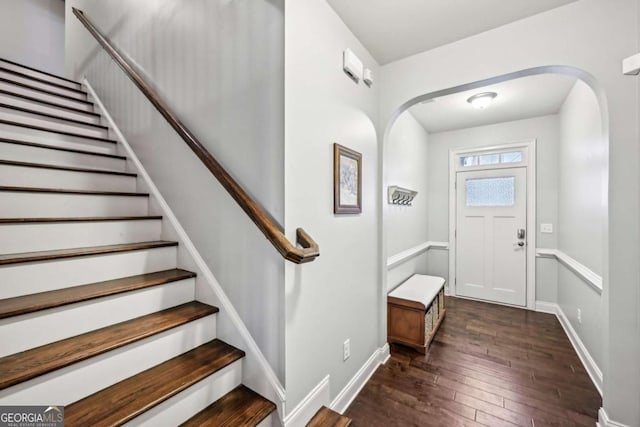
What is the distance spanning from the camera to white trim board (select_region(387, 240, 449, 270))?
2.90m

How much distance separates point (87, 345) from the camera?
1.10 meters

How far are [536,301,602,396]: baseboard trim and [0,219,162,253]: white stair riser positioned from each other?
348 centimetres

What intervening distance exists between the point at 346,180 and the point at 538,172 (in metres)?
3.44

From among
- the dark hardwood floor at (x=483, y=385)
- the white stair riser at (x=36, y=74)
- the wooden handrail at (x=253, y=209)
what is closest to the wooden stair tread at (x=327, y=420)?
the dark hardwood floor at (x=483, y=385)

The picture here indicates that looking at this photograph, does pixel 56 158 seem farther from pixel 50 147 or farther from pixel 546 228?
pixel 546 228

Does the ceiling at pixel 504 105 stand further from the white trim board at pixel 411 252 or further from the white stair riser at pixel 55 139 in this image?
the white stair riser at pixel 55 139

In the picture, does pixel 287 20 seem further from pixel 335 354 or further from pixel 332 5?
pixel 335 354

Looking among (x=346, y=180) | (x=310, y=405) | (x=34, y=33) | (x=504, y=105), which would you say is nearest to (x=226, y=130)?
(x=346, y=180)

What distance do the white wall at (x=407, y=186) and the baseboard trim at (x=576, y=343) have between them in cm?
159

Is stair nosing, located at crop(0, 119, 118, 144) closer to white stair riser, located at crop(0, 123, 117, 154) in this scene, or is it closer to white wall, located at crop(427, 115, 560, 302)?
white stair riser, located at crop(0, 123, 117, 154)

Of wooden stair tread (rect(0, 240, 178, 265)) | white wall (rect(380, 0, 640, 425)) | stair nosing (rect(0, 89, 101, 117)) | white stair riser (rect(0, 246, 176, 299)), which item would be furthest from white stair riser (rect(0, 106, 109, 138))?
white wall (rect(380, 0, 640, 425))

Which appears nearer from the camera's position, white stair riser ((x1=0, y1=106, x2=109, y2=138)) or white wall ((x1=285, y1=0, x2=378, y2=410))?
white wall ((x1=285, y1=0, x2=378, y2=410))

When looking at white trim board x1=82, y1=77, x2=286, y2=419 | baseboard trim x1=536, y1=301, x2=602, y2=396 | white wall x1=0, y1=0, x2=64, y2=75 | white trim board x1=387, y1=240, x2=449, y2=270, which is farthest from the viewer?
white wall x1=0, y1=0, x2=64, y2=75

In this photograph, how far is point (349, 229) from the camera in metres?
1.88
